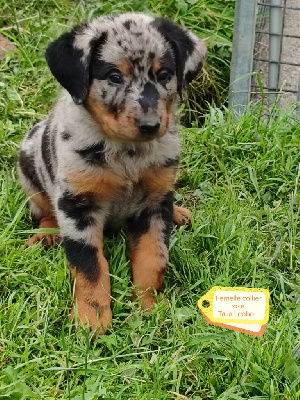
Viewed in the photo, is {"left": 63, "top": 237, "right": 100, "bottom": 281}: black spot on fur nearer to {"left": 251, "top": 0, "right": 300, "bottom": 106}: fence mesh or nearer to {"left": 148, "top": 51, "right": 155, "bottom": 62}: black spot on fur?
{"left": 148, "top": 51, "right": 155, "bottom": 62}: black spot on fur

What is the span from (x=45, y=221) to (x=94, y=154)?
3.26 feet

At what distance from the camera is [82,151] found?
3.91 m

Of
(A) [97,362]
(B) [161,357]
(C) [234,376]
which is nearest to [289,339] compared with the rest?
(C) [234,376]

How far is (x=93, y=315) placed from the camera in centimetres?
381

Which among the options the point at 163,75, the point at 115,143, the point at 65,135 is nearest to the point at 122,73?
the point at 163,75

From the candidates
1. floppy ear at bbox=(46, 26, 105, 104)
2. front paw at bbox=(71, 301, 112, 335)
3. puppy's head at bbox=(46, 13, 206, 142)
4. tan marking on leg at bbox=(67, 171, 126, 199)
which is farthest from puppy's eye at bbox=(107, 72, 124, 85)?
front paw at bbox=(71, 301, 112, 335)

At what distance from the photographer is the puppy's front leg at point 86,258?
3830mm

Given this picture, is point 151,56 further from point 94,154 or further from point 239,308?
point 239,308

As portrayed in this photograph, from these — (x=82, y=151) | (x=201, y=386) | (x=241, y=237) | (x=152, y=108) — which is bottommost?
(x=201, y=386)

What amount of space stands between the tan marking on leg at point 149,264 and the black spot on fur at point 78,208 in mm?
370

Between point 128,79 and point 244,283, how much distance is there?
1.37 meters

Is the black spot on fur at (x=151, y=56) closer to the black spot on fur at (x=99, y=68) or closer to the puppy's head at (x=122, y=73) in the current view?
the puppy's head at (x=122, y=73)

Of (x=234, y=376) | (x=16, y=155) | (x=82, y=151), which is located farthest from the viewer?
(x=16, y=155)

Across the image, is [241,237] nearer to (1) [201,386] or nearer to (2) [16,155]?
(1) [201,386]
